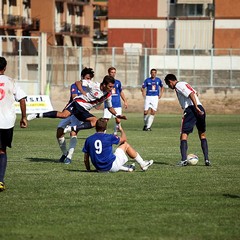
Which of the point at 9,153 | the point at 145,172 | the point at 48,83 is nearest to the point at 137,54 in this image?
the point at 48,83

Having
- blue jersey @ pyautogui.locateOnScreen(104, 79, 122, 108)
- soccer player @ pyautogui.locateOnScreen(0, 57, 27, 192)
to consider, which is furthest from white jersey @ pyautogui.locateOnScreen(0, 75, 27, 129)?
blue jersey @ pyautogui.locateOnScreen(104, 79, 122, 108)

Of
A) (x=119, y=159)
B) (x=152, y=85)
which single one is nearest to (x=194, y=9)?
(x=152, y=85)

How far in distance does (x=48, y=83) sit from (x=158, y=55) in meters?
7.82

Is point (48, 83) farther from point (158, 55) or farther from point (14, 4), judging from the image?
point (14, 4)

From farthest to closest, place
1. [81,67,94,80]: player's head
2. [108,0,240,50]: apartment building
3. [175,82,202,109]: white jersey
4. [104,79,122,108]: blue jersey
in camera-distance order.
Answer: [108,0,240,50]: apartment building → [104,79,122,108]: blue jersey → [81,67,94,80]: player's head → [175,82,202,109]: white jersey

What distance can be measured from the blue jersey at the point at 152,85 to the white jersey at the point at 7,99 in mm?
19757

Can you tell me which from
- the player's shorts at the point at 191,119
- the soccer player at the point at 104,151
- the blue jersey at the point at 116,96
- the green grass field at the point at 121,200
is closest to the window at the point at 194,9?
the blue jersey at the point at 116,96

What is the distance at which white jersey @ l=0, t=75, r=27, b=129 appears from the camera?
1449cm

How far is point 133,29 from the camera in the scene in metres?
78.7

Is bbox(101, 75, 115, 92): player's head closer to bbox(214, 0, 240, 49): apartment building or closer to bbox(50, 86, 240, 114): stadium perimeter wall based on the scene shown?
bbox(50, 86, 240, 114): stadium perimeter wall

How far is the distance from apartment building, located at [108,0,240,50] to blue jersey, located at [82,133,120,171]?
188 feet

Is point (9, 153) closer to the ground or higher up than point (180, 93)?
closer to the ground

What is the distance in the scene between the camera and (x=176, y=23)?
76.1 meters

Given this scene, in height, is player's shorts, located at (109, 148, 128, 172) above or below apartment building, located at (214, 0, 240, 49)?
below
